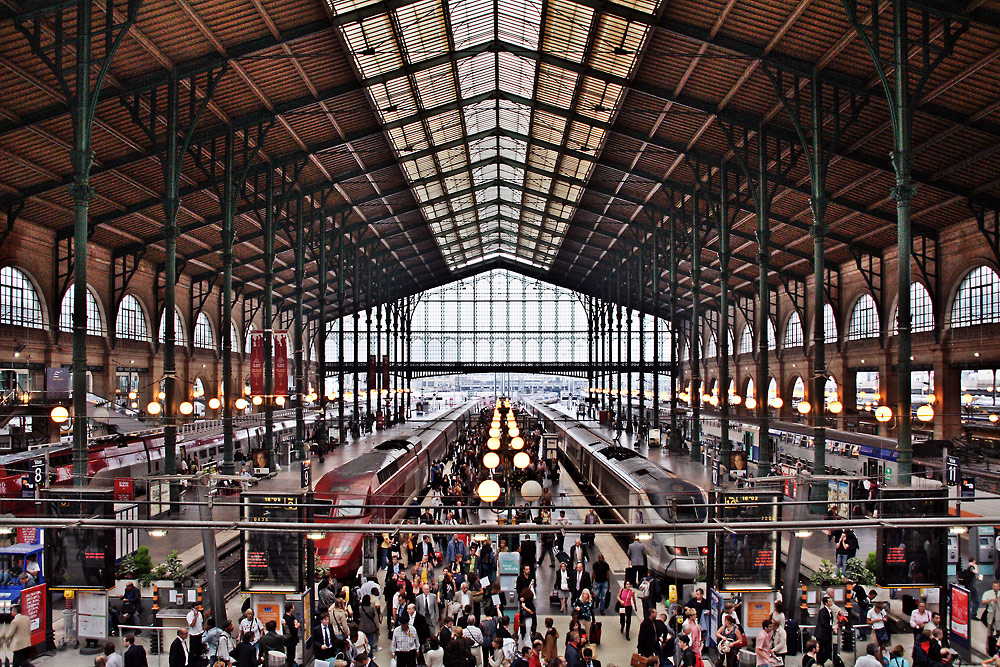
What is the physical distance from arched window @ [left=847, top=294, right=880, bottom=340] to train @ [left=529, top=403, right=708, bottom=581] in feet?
46.3

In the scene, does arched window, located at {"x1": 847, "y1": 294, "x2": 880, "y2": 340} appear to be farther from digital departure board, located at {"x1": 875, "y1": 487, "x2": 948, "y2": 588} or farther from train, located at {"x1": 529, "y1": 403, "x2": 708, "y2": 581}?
digital departure board, located at {"x1": 875, "y1": 487, "x2": 948, "y2": 588}

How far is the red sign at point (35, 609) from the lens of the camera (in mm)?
11508

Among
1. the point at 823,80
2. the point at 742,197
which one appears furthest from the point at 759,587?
the point at 742,197

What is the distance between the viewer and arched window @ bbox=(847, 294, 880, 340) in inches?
1312

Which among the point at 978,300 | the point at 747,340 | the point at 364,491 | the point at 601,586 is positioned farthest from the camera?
the point at 747,340

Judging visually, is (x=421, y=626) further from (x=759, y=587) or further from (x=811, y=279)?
(x=811, y=279)

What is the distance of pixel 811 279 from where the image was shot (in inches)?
1519

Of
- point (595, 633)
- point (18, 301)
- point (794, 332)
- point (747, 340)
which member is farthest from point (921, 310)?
point (18, 301)

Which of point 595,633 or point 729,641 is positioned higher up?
point 729,641

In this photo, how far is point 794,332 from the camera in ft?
138

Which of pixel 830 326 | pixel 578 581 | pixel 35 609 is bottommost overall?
pixel 578 581

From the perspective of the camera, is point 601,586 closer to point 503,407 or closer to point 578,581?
point 578,581

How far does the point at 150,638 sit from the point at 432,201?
2855 centimetres

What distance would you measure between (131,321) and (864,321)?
34907mm
